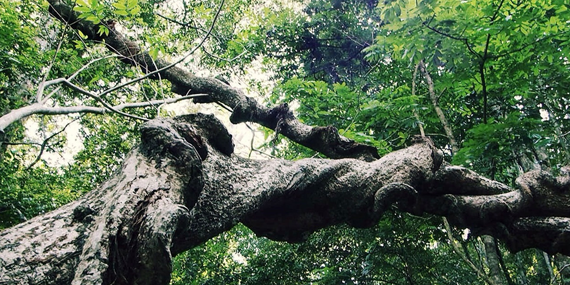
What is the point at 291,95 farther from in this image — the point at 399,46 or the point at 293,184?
the point at 293,184

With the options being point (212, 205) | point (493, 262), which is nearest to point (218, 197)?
point (212, 205)

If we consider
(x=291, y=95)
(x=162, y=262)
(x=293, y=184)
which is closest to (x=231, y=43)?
(x=291, y=95)

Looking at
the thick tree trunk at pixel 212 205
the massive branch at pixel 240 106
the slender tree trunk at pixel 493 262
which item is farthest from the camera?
the slender tree trunk at pixel 493 262

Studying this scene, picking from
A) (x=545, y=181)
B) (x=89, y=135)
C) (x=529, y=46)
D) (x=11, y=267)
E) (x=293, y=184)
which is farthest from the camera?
(x=89, y=135)

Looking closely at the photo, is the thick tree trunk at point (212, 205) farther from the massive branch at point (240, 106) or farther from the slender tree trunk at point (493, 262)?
the slender tree trunk at point (493, 262)

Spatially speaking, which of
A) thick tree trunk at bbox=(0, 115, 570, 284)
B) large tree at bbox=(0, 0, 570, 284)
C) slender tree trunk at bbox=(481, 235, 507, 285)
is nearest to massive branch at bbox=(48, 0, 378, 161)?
large tree at bbox=(0, 0, 570, 284)

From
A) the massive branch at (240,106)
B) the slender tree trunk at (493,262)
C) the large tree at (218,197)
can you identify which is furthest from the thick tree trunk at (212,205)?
the slender tree trunk at (493,262)

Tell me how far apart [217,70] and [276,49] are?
5.01 feet

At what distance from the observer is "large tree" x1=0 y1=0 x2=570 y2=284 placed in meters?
1.43

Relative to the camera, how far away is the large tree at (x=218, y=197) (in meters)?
1.43

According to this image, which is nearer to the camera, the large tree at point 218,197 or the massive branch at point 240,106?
the large tree at point 218,197

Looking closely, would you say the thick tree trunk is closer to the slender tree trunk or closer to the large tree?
the large tree

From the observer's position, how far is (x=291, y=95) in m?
5.02

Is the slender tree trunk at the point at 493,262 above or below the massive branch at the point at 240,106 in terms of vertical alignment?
below
